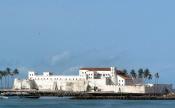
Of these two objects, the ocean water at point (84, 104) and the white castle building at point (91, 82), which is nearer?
the ocean water at point (84, 104)

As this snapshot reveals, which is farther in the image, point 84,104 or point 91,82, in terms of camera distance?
point 91,82

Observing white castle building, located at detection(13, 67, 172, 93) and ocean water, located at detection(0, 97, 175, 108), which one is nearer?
ocean water, located at detection(0, 97, 175, 108)

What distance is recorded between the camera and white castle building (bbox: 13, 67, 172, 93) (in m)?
181

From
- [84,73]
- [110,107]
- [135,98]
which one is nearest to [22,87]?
[84,73]

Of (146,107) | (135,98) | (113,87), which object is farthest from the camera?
(113,87)

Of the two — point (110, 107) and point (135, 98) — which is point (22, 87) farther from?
point (110, 107)

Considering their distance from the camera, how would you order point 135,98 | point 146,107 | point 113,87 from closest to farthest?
point 146,107 → point 135,98 → point 113,87

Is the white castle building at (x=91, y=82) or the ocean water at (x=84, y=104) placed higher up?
the white castle building at (x=91, y=82)

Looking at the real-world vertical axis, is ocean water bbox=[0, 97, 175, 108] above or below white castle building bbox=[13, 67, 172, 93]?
below

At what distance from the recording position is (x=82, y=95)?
176750 mm

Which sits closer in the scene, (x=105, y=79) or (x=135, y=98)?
(x=135, y=98)

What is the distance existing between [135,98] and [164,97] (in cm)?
788

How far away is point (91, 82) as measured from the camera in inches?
7151

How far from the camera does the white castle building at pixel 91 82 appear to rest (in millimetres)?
180750
